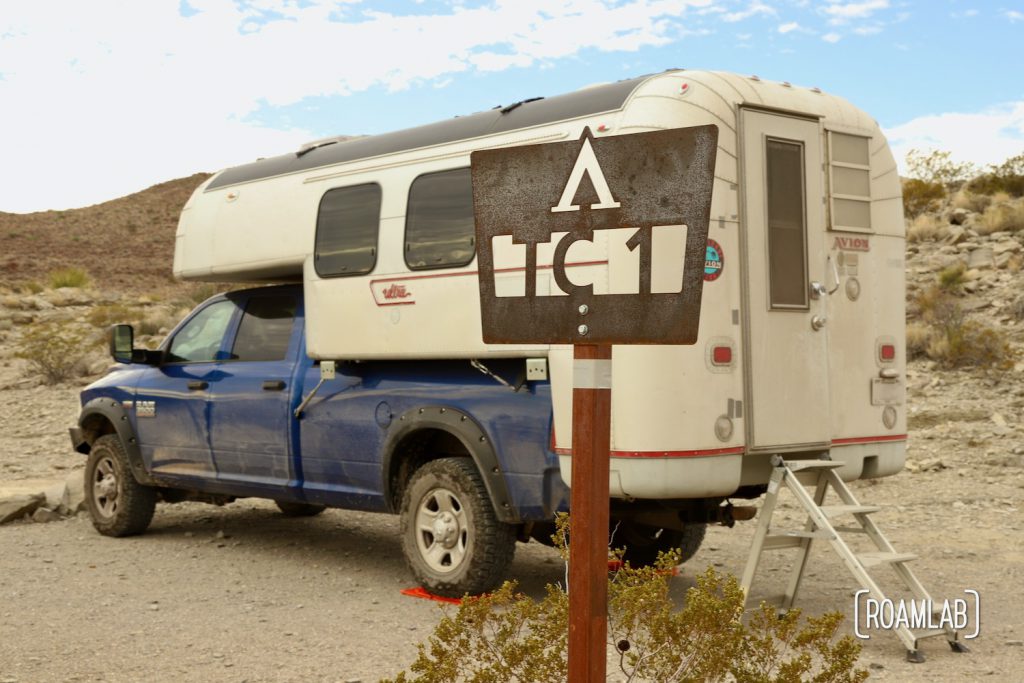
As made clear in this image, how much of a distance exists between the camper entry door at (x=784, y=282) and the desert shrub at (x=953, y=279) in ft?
51.1

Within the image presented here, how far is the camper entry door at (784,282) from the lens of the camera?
6918 mm

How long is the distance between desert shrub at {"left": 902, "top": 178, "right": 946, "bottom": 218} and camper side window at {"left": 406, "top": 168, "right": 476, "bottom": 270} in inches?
935

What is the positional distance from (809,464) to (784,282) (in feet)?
3.40

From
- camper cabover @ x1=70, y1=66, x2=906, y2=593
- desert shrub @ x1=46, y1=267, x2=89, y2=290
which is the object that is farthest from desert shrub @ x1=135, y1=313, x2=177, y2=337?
camper cabover @ x1=70, y1=66, x2=906, y2=593

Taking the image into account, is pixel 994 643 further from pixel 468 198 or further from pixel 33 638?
pixel 33 638

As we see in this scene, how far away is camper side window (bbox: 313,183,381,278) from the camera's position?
26.6 feet

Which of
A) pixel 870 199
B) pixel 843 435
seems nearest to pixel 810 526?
pixel 843 435

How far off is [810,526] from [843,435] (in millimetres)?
613

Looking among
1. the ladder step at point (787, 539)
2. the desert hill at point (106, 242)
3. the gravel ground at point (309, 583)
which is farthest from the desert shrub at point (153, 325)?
the ladder step at point (787, 539)

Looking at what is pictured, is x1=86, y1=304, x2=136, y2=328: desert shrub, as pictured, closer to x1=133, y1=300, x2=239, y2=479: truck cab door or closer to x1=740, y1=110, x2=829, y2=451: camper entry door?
x1=133, y1=300, x2=239, y2=479: truck cab door

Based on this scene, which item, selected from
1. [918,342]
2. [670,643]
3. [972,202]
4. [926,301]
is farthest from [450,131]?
[972,202]

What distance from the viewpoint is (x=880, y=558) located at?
660 centimetres

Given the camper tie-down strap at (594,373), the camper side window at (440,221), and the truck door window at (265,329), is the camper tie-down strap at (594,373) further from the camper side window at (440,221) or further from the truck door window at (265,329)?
the truck door window at (265,329)

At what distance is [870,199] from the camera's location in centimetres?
768
